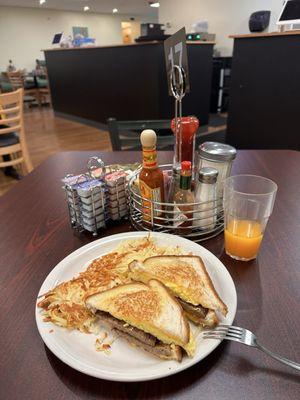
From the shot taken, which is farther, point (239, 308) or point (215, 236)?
point (215, 236)

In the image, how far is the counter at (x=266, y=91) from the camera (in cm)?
269

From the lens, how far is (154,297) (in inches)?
18.5

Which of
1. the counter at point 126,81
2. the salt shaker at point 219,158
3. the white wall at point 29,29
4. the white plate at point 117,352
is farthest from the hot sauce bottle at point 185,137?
the white wall at point 29,29

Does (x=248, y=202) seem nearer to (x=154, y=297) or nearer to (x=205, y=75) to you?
(x=154, y=297)

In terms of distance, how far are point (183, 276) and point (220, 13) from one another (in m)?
6.39

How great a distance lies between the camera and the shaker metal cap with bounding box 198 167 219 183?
2.09ft

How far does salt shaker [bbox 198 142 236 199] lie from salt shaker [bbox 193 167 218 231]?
1.3 inches

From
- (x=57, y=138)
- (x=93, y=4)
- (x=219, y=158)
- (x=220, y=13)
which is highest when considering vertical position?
(x=93, y=4)

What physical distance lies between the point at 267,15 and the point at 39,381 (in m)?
5.75

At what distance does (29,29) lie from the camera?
952 cm

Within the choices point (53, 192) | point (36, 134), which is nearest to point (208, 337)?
point (53, 192)

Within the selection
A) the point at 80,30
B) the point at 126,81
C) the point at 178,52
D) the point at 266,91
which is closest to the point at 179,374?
the point at 178,52

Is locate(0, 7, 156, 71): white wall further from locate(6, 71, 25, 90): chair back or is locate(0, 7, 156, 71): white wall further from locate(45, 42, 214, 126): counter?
locate(45, 42, 214, 126): counter

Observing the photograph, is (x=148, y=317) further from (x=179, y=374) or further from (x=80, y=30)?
(x=80, y=30)
